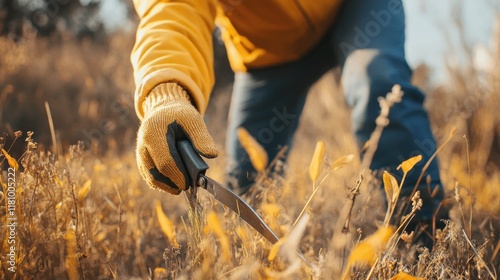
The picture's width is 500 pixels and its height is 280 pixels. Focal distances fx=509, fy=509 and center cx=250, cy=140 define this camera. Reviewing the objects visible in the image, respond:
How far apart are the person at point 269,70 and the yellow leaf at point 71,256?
8.6 inches

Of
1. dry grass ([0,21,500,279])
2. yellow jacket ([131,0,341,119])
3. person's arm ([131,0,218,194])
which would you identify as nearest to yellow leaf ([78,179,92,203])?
dry grass ([0,21,500,279])

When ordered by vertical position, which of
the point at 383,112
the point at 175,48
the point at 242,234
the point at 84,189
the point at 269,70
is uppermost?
the point at 383,112

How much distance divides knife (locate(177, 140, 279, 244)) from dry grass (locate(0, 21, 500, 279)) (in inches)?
1.3

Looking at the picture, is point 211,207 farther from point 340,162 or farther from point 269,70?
point 269,70

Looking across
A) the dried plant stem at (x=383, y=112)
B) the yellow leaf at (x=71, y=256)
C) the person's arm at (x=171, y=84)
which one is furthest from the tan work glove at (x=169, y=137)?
the dried plant stem at (x=383, y=112)

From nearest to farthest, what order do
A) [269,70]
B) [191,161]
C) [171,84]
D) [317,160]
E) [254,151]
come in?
[317,160] → [191,161] → [171,84] → [254,151] → [269,70]

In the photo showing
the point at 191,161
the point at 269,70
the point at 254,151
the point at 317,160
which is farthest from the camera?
the point at 269,70

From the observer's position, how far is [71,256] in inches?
45.5

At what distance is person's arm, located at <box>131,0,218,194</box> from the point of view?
1.15 metres

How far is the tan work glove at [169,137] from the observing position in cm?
115

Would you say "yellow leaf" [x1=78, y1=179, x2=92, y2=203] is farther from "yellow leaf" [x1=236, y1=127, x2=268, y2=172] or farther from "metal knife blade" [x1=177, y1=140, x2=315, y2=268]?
"yellow leaf" [x1=236, y1=127, x2=268, y2=172]

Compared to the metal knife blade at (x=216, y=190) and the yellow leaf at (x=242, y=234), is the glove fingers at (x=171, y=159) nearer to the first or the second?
the metal knife blade at (x=216, y=190)

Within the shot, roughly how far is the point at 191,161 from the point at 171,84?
23 cm

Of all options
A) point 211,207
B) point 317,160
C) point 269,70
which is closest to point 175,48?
point 211,207
